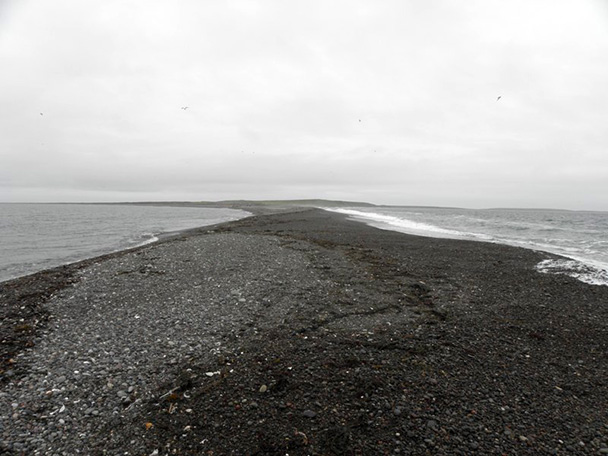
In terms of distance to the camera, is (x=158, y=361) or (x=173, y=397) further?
(x=158, y=361)

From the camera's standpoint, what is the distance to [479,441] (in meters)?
4.42

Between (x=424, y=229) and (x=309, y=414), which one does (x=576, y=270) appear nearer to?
(x=309, y=414)

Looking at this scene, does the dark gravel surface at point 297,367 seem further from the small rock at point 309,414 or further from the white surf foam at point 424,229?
the white surf foam at point 424,229

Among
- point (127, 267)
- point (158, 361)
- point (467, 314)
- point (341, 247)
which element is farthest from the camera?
point (341, 247)

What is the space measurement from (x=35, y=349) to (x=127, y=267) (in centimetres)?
699

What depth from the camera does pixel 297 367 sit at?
242 inches

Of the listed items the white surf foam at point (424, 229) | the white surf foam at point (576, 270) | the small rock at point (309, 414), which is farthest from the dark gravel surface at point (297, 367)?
the white surf foam at point (424, 229)

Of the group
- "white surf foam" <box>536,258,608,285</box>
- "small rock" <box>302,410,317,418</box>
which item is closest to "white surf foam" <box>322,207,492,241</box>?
"white surf foam" <box>536,258,608,285</box>

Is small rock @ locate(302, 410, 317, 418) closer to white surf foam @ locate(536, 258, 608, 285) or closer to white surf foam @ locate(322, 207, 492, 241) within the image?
white surf foam @ locate(536, 258, 608, 285)

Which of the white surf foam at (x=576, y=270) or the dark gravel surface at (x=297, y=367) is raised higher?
the white surf foam at (x=576, y=270)

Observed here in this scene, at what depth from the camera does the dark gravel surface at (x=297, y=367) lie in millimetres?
4457

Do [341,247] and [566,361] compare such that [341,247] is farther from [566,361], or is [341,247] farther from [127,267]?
[566,361]

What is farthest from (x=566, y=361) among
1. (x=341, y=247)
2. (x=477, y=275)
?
(x=341, y=247)

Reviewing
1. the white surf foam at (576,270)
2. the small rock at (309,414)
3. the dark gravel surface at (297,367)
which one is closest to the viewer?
the dark gravel surface at (297,367)
